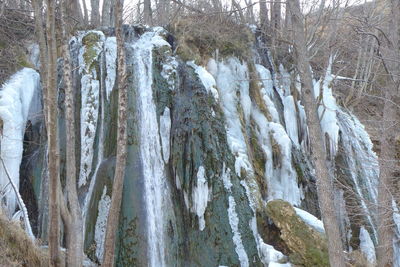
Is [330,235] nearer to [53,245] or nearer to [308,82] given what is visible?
[308,82]

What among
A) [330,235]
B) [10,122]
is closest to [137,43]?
[10,122]

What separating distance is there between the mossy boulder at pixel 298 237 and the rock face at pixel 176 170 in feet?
0.06

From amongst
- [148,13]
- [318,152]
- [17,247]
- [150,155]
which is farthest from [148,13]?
[17,247]

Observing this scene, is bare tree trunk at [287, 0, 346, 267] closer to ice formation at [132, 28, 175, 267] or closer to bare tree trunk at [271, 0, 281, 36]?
ice formation at [132, 28, 175, 267]

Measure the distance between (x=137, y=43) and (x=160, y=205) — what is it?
3.83 m

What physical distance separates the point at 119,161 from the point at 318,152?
2.64 metres

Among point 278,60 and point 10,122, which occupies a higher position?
point 278,60

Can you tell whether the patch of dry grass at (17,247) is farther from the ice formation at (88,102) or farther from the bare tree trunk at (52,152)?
the ice formation at (88,102)

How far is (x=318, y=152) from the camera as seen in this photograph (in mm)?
5734

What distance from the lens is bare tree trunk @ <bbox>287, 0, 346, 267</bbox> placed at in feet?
18.0

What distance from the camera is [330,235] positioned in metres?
5.52

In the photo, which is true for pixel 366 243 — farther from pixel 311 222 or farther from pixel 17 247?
pixel 17 247

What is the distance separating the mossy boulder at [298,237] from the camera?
22.9ft

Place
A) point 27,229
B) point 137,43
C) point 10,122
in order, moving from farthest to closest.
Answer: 1. point 137,43
2. point 10,122
3. point 27,229
